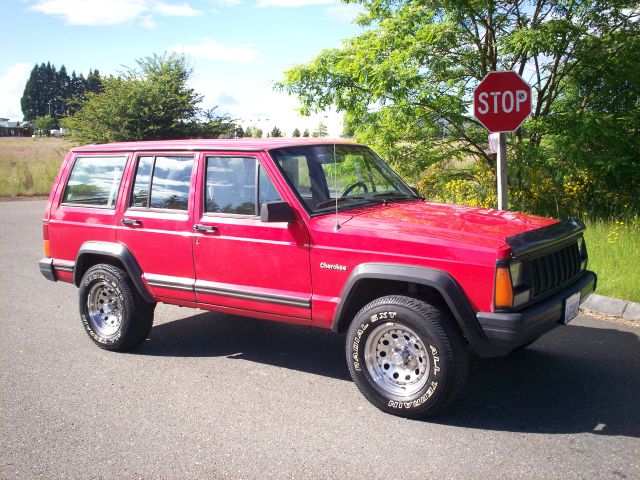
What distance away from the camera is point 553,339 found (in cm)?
567

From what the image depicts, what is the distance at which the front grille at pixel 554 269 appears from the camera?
162 inches

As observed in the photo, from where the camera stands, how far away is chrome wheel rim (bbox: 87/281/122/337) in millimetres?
5715

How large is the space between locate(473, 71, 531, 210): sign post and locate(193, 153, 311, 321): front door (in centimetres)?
429

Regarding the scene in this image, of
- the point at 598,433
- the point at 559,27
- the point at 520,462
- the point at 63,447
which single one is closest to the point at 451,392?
the point at 520,462

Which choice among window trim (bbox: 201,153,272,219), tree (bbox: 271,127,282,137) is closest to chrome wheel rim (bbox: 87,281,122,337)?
window trim (bbox: 201,153,272,219)

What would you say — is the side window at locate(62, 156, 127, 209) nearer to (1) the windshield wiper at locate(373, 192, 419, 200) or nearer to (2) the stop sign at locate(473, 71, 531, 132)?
(1) the windshield wiper at locate(373, 192, 419, 200)

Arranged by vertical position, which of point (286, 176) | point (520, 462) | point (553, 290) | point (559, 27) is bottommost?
point (520, 462)

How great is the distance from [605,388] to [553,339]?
3.94 feet

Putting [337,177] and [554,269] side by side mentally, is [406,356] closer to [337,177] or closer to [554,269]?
[554,269]

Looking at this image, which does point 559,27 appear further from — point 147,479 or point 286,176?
point 147,479

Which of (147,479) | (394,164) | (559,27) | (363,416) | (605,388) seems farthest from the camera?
(394,164)

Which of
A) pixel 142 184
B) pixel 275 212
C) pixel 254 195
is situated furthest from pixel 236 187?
pixel 142 184

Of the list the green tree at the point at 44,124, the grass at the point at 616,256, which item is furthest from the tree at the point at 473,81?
the green tree at the point at 44,124

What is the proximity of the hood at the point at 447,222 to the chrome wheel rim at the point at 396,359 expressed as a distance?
2.24 ft
